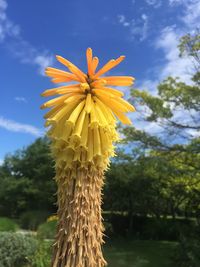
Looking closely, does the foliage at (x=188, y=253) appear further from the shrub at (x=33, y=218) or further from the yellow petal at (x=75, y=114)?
the shrub at (x=33, y=218)

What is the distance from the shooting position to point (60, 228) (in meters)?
2.23

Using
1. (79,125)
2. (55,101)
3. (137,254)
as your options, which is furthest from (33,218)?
(79,125)

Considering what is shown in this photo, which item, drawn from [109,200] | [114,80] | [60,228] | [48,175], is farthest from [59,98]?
[48,175]

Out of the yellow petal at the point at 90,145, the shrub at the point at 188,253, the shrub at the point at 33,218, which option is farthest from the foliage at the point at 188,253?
the shrub at the point at 33,218

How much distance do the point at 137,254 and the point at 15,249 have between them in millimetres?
6354

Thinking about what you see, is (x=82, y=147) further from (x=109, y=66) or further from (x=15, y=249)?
(x=15, y=249)

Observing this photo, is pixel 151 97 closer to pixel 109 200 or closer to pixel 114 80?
pixel 109 200

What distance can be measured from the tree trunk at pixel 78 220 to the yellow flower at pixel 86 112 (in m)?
0.10

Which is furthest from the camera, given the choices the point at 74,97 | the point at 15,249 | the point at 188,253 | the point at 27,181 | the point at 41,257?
the point at 27,181

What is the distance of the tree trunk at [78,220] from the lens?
2.15 meters

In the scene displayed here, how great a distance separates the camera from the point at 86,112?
234 cm

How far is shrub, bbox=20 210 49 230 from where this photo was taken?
21797mm

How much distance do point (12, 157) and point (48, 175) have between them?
18.7 ft

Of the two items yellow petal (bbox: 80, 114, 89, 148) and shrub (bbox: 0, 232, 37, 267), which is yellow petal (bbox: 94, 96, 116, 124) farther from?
shrub (bbox: 0, 232, 37, 267)
